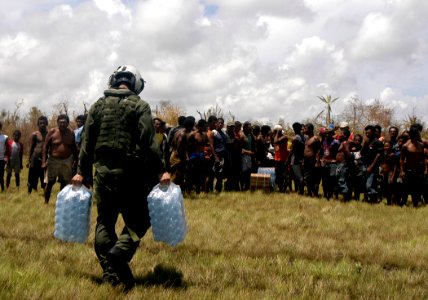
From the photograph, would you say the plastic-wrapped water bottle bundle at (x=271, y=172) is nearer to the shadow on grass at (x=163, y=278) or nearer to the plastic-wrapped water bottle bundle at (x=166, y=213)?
the shadow on grass at (x=163, y=278)

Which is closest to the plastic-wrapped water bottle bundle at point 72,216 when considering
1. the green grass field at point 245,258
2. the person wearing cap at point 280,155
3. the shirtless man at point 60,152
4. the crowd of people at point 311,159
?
the green grass field at point 245,258


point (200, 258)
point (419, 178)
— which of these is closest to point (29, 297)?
point (200, 258)

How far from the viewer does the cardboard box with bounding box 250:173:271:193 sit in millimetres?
14414

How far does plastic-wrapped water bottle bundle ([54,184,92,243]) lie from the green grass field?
0.40 metres

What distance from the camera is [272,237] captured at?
8.16 meters

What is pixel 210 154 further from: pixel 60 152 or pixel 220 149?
pixel 60 152

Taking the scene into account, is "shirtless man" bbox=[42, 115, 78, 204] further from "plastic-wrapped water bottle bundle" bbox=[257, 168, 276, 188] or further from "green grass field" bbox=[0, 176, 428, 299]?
"plastic-wrapped water bottle bundle" bbox=[257, 168, 276, 188]

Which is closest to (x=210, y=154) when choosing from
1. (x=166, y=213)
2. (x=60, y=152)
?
(x=60, y=152)

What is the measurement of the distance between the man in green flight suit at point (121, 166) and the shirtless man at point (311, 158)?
882 cm

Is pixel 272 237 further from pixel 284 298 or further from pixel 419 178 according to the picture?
pixel 419 178

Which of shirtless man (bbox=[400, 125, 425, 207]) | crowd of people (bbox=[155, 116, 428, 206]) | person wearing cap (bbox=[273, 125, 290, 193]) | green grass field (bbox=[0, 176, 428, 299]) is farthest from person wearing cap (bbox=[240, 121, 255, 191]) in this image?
shirtless man (bbox=[400, 125, 425, 207])

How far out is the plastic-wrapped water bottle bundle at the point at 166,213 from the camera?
488cm

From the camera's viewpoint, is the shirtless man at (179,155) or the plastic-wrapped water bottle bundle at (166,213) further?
the shirtless man at (179,155)

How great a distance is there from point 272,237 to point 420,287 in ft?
9.49
